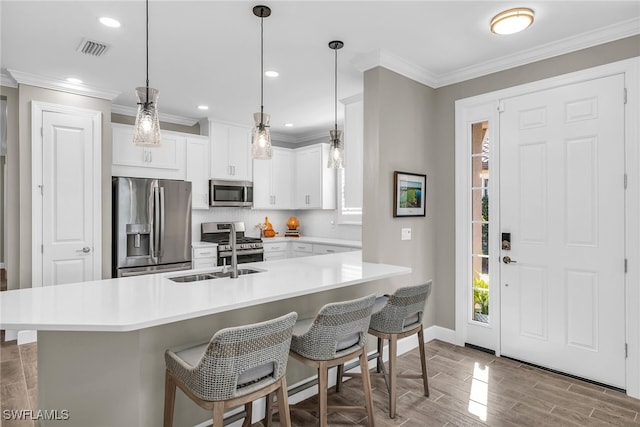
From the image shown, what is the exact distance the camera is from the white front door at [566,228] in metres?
2.70

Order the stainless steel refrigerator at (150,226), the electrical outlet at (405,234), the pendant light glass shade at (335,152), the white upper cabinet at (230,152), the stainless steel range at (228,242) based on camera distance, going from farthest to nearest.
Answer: the white upper cabinet at (230,152) < the stainless steel range at (228,242) < the stainless steel refrigerator at (150,226) < the electrical outlet at (405,234) < the pendant light glass shade at (335,152)

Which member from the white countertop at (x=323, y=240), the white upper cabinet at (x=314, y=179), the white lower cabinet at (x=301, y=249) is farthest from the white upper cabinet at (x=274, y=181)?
the white lower cabinet at (x=301, y=249)

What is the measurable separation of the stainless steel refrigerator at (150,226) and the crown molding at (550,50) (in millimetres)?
3336

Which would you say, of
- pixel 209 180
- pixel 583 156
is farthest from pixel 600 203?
pixel 209 180

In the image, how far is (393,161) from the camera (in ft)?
10.8

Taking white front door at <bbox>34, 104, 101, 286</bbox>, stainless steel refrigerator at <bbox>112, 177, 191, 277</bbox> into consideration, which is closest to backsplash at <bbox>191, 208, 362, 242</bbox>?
stainless steel refrigerator at <bbox>112, 177, 191, 277</bbox>

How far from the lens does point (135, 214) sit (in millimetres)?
4180

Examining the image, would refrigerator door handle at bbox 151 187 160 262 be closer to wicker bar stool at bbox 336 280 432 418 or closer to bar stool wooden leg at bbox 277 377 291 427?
wicker bar stool at bbox 336 280 432 418

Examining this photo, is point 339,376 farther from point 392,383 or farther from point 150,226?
point 150,226

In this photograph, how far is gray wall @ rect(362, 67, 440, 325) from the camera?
10.4 ft

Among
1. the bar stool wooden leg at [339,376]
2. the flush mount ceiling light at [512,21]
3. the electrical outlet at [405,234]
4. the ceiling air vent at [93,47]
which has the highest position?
the ceiling air vent at [93,47]

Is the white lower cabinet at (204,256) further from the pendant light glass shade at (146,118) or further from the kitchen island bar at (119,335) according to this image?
the pendant light glass shade at (146,118)

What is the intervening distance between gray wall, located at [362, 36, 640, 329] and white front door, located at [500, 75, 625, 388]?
218 mm

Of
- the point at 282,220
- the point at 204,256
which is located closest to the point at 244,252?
the point at 204,256
